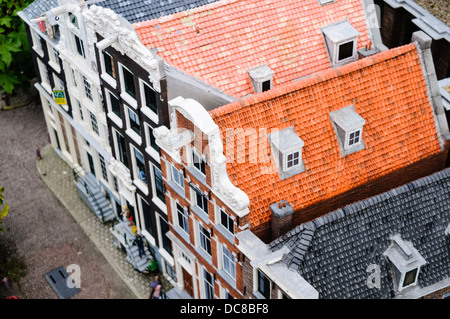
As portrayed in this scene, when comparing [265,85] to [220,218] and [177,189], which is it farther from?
[220,218]

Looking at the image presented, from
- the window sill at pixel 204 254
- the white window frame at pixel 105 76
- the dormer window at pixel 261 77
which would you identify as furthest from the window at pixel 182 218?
the white window frame at pixel 105 76

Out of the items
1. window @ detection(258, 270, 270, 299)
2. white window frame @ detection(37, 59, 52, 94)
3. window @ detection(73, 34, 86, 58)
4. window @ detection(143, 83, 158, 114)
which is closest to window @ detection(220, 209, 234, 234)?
window @ detection(258, 270, 270, 299)

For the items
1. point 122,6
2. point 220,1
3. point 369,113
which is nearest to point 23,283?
point 122,6

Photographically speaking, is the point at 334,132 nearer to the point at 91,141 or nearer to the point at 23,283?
the point at 91,141

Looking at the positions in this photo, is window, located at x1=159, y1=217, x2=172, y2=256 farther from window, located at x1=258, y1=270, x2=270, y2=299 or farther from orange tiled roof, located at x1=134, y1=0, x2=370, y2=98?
window, located at x1=258, y1=270, x2=270, y2=299

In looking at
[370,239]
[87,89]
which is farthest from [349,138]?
[87,89]

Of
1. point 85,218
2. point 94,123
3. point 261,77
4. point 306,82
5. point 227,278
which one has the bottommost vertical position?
point 85,218
